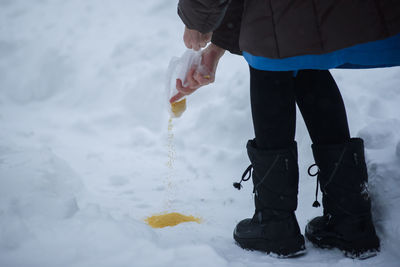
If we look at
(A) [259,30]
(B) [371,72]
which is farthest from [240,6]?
(B) [371,72]

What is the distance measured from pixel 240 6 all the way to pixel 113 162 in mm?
1513

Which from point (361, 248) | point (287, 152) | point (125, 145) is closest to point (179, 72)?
point (287, 152)

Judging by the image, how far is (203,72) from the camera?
3.32ft

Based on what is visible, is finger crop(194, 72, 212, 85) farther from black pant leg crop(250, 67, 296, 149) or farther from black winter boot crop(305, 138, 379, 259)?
black winter boot crop(305, 138, 379, 259)

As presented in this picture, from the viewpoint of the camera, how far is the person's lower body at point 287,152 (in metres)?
0.88

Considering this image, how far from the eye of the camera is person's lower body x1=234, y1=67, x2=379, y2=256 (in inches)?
34.4

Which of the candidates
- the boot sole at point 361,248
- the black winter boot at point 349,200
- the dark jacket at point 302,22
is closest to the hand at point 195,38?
the dark jacket at point 302,22

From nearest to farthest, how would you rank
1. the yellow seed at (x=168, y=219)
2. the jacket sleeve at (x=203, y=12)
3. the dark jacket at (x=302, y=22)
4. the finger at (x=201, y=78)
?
the dark jacket at (x=302, y=22)
the jacket sleeve at (x=203, y=12)
the finger at (x=201, y=78)
the yellow seed at (x=168, y=219)

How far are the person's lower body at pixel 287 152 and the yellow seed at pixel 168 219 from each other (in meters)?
0.44

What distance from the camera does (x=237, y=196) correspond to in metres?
1.65

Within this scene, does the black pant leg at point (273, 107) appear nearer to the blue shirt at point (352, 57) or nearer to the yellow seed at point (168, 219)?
the blue shirt at point (352, 57)

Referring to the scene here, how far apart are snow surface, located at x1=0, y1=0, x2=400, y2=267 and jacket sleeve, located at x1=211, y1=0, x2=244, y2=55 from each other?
608 millimetres

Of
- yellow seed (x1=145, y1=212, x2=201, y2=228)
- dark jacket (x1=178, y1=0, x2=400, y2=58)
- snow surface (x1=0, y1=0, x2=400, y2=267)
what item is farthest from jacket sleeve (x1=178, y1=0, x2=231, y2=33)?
yellow seed (x1=145, y1=212, x2=201, y2=228)

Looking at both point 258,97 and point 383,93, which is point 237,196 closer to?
point 258,97
